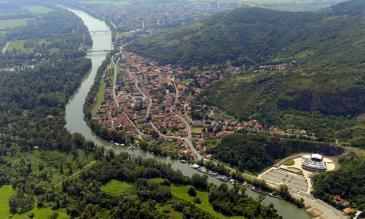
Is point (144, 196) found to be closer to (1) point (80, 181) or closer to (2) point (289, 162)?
(1) point (80, 181)

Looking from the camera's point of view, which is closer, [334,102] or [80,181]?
[80,181]

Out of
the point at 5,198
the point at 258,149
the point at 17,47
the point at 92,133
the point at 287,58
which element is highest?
the point at 287,58

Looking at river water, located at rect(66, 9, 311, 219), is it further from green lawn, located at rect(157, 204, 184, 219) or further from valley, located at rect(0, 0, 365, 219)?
green lawn, located at rect(157, 204, 184, 219)

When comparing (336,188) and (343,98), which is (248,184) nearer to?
(336,188)

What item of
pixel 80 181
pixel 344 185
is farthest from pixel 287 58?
pixel 80 181

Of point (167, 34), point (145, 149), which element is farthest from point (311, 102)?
point (167, 34)

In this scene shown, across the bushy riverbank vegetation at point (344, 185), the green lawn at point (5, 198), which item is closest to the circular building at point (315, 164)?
the bushy riverbank vegetation at point (344, 185)

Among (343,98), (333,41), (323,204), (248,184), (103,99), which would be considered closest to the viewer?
(323,204)

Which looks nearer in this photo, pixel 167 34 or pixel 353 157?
pixel 353 157
